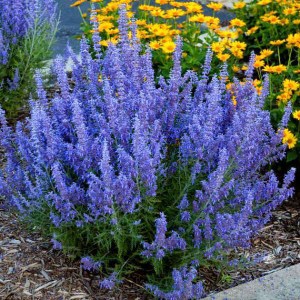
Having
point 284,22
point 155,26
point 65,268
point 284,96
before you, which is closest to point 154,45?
point 155,26

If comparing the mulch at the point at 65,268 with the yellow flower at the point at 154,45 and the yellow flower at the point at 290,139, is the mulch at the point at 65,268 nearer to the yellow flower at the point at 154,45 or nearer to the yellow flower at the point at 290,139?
the yellow flower at the point at 290,139

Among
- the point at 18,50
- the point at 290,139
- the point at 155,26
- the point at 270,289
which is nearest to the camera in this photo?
the point at 270,289

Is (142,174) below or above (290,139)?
above

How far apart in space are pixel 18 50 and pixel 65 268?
2.28m

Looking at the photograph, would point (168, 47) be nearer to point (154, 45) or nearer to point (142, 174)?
point (154, 45)

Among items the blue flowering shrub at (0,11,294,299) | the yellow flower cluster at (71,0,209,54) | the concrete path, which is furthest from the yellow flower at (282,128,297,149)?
the yellow flower cluster at (71,0,209,54)

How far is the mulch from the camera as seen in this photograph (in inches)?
131

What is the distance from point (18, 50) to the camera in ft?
16.2

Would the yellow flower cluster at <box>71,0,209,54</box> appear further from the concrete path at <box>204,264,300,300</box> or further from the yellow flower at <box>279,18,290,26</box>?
the concrete path at <box>204,264,300,300</box>

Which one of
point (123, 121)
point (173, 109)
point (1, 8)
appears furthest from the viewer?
point (1, 8)

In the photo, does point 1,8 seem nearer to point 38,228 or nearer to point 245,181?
point 38,228

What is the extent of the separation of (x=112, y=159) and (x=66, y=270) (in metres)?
0.86

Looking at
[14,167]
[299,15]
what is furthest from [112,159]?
[299,15]

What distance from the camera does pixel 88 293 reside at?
332cm
